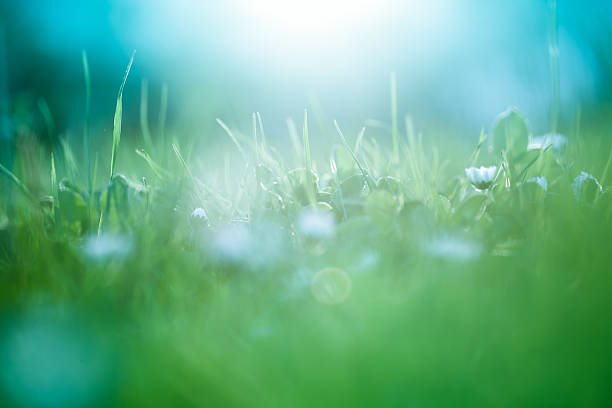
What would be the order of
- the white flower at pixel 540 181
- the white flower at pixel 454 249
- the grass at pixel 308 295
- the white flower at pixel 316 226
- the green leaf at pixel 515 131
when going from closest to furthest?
1. the grass at pixel 308 295
2. the white flower at pixel 454 249
3. the white flower at pixel 316 226
4. the white flower at pixel 540 181
5. the green leaf at pixel 515 131

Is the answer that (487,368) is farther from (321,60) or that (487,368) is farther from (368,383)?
(321,60)

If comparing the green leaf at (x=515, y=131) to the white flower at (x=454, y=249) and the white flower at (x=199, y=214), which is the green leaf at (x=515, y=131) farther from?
the white flower at (x=199, y=214)

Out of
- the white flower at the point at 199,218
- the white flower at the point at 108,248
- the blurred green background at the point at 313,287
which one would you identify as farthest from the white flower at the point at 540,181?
the white flower at the point at 108,248

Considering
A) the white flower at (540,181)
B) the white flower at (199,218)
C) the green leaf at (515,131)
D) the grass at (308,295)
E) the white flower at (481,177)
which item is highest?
the green leaf at (515,131)

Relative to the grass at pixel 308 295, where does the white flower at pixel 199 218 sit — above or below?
above

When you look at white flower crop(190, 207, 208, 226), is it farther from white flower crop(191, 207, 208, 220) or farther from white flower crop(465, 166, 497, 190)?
white flower crop(465, 166, 497, 190)

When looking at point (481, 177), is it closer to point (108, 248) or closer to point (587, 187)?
point (587, 187)

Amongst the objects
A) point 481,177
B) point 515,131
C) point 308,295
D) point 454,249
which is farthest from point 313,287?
point 515,131

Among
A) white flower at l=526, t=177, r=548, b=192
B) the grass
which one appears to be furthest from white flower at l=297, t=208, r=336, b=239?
white flower at l=526, t=177, r=548, b=192
